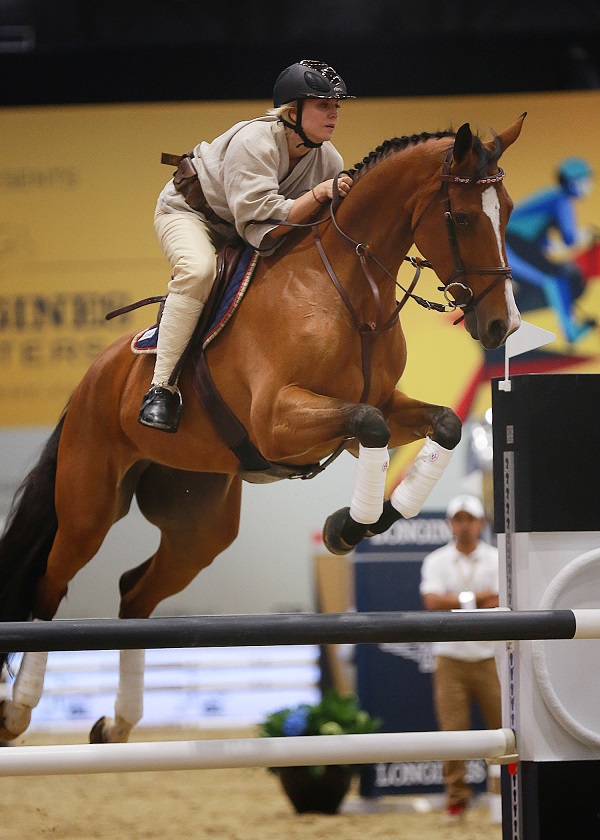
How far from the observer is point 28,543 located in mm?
3135

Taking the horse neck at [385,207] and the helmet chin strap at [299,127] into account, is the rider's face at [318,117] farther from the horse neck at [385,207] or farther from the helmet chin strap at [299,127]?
the horse neck at [385,207]

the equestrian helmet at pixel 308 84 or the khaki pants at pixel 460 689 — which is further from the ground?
the equestrian helmet at pixel 308 84

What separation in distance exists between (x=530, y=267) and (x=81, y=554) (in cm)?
399

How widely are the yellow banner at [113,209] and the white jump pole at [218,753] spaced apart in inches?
61.2

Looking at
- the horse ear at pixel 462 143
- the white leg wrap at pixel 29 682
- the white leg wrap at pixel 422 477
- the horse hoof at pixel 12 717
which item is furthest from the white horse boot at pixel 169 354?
the horse hoof at pixel 12 717

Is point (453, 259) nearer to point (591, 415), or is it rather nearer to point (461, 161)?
point (461, 161)

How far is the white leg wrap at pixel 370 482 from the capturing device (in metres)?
2.40

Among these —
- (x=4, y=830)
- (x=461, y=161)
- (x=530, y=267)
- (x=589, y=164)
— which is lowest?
(x=4, y=830)

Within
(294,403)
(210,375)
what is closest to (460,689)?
(210,375)

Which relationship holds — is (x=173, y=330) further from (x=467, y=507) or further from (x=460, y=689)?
(x=460, y=689)

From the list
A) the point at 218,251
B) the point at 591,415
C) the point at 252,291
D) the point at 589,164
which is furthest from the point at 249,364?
the point at 589,164

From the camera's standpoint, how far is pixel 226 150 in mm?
2656

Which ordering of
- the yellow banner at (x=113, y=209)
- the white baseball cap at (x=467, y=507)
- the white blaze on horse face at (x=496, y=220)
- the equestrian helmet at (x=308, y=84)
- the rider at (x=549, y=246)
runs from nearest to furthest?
the white blaze on horse face at (x=496, y=220)
the equestrian helmet at (x=308, y=84)
the yellow banner at (x=113, y=209)
the white baseball cap at (x=467, y=507)
the rider at (x=549, y=246)

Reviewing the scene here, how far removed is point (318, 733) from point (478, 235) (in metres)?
3.80
